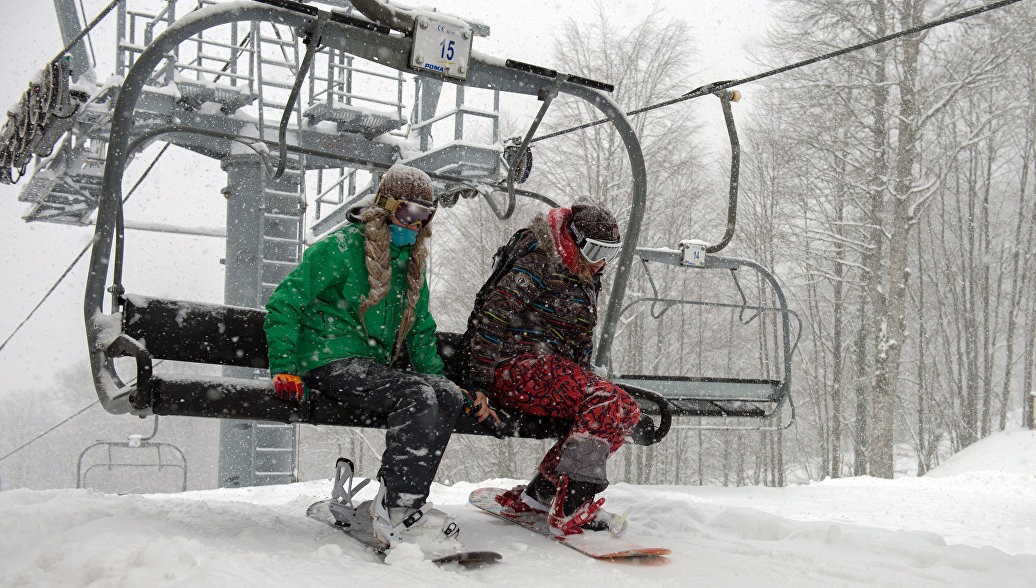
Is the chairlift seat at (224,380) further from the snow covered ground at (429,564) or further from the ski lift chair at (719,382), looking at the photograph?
the ski lift chair at (719,382)

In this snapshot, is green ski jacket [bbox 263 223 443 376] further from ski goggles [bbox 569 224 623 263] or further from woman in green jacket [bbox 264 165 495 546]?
ski goggles [bbox 569 224 623 263]

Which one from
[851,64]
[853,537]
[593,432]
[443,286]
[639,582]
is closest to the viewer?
[639,582]

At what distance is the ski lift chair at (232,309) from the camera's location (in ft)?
8.57

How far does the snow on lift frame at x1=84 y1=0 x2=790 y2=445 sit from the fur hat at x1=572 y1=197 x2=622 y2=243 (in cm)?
41

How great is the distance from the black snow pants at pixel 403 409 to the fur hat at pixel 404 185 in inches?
26.6

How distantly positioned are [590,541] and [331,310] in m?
1.40

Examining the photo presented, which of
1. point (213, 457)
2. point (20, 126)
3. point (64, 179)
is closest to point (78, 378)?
point (213, 457)

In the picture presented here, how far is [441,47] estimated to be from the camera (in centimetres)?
324

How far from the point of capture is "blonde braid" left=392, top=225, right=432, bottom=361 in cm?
308

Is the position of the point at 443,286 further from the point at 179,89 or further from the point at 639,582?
the point at 639,582

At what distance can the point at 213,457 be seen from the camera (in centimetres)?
4244

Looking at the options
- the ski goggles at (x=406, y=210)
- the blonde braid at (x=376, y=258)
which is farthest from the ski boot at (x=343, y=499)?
the ski goggles at (x=406, y=210)

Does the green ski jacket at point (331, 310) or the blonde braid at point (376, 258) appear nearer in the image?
the green ski jacket at point (331, 310)

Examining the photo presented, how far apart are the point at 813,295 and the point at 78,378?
43007mm
